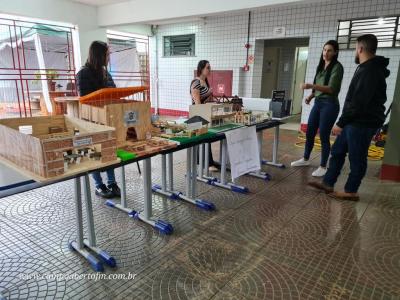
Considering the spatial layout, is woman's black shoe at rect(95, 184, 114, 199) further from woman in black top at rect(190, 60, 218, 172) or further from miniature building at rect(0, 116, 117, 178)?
woman in black top at rect(190, 60, 218, 172)

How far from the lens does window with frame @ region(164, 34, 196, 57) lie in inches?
286

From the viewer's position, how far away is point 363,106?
94.8 inches

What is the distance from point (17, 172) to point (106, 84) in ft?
4.40

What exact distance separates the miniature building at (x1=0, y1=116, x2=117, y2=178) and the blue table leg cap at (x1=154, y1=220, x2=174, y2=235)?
2.90 feet

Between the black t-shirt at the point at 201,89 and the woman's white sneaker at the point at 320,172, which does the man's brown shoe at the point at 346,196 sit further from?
the black t-shirt at the point at 201,89

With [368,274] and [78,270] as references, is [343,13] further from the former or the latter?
[78,270]

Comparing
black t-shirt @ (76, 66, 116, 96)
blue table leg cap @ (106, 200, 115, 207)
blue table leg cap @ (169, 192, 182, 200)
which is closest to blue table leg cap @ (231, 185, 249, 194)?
blue table leg cap @ (169, 192, 182, 200)

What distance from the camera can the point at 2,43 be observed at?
639cm

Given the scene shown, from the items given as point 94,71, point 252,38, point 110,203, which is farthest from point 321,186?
point 252,38

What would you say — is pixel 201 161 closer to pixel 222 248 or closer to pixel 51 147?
pixel 222 248

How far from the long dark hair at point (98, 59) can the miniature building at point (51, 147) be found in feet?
2.65

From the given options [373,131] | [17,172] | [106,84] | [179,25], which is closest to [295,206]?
[373,131]

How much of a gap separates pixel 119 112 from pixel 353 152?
2.09m

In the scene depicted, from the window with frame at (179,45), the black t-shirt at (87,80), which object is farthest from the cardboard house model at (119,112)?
the window with frame at (179,45)
